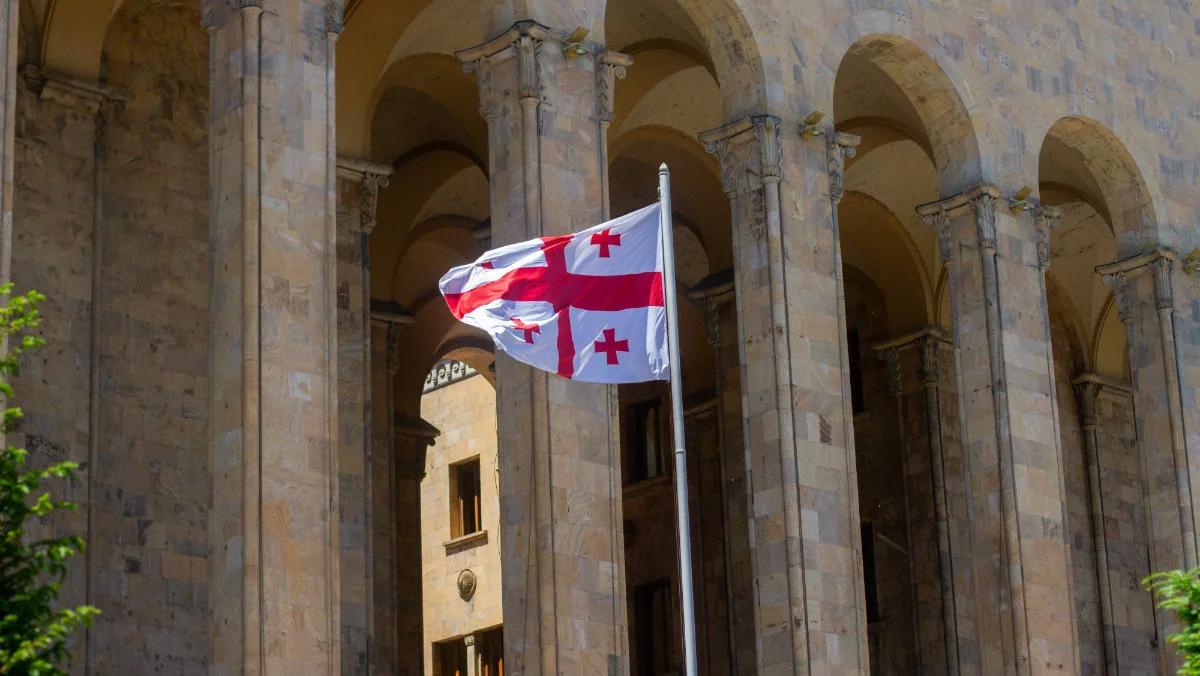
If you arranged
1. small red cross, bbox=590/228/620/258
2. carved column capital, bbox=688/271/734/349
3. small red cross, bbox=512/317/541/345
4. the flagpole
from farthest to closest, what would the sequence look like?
carved column capital, bbox=688/271/734/349, small red cross, bbox=590/228/620/258, small red cross, bbox=512/317/541/345, the flagpole

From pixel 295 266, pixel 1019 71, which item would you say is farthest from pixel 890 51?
pixel 295 266

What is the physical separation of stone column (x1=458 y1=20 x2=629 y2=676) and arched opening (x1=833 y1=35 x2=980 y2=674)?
38.1 feet

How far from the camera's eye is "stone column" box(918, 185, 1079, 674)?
108 ft

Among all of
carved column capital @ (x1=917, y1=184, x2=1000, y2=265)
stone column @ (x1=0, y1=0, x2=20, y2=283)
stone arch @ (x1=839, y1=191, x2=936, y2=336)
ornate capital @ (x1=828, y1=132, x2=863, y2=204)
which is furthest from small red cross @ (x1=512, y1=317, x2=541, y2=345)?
stone arch @ (x1=839, y1=191, x2=936, y2=336)

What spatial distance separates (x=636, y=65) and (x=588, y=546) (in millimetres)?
12088

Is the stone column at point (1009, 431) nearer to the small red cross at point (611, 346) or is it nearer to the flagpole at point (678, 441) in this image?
the small red cross at point (611, 346)

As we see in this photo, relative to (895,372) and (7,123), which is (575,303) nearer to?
(7,123)

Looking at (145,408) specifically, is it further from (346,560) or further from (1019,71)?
(1019,71)

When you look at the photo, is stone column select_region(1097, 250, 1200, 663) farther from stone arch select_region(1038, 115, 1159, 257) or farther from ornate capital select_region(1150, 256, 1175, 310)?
stone arch select_region(1038, 115, 1159, 257)

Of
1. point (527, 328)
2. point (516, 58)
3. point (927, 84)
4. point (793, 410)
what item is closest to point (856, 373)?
point (927, 84)

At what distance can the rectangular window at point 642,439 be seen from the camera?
45.1 meters

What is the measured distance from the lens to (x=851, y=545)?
99.7 feet

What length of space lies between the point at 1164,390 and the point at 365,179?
13.7 meters

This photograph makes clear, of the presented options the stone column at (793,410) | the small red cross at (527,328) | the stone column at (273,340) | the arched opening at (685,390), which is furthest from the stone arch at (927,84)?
the small red cross at (527,328)
